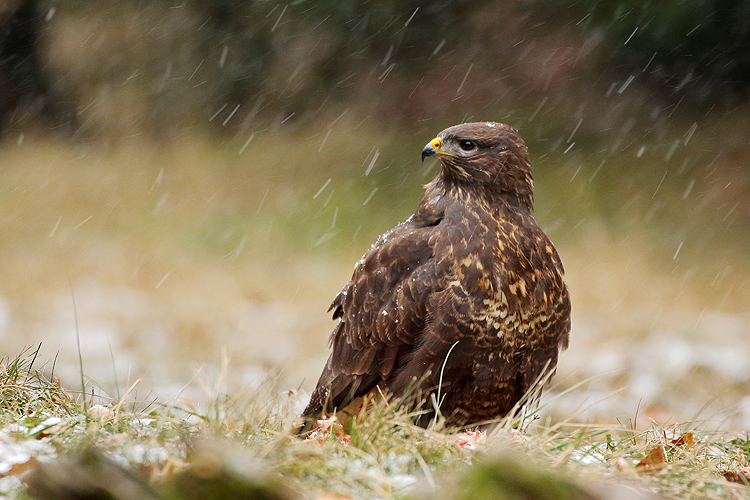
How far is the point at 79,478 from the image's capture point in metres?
1.46

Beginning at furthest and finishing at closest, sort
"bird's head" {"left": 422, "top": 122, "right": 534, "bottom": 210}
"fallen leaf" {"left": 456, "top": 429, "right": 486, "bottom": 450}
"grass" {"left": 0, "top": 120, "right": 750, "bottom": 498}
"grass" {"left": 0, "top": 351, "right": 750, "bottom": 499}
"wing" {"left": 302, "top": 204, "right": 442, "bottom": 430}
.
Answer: "grass" {"left": 0, "top": 120, "right": 750, "bottom": 498}, "bird's head" {"left": 422, "top": 122, "right": 534, "bottom": 210}, "wing" {"left": 302, "top": 204, "right": 442, "bottom": 430}, "fallen leaf" {"left": 456, "top": 429, "right": 486, "bottom": 450}, "grass" {"left": 0, "top": 351, "right": 750, "bottom": 499}

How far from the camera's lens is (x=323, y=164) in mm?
10109

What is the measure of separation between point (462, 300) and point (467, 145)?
0.81 meters

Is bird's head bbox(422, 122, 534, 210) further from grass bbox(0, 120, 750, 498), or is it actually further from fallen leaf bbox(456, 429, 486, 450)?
grass bbox(0, 120, 750, 498)

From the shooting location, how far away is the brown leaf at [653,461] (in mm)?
2170

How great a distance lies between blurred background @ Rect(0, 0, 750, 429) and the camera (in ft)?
26.5

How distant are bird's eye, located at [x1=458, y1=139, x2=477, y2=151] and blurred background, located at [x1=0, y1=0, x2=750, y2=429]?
397 centimetres

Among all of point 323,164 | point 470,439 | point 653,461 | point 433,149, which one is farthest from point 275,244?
point 653,461

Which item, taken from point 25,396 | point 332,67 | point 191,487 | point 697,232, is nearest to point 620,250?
point 697,232

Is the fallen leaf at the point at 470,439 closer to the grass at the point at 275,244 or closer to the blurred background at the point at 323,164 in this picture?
the grass at the point at 275,244

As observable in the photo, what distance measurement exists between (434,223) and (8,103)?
10.9 m

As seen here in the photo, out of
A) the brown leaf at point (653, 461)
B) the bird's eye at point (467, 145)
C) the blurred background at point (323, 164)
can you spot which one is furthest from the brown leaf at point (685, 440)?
the blurred background at point (323, 164)

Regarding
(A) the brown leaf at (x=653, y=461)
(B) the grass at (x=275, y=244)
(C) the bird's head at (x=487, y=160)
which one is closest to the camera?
(A) the brown leaf at (x=653, y=461)

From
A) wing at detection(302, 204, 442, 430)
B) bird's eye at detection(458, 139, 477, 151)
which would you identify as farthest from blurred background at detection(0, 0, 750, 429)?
bird's eye at detection(458, 139, 477, 151)
